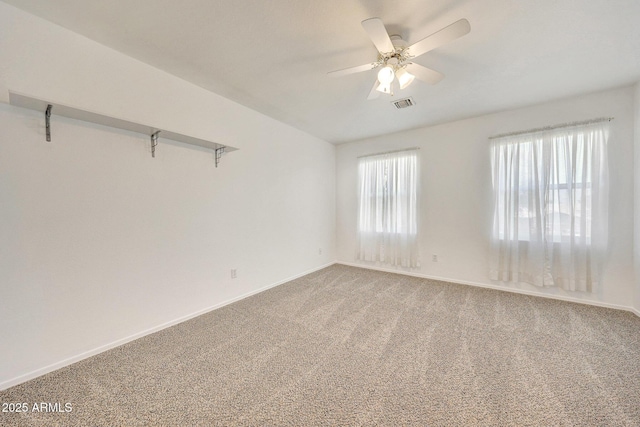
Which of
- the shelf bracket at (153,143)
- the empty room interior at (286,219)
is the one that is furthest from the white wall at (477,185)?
the shelf bracket at (153,143)

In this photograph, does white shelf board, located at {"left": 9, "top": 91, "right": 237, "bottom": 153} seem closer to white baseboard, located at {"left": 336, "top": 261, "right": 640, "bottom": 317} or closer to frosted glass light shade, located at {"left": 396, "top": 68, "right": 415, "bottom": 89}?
frosted glass light shade, located at {"left": 396, "top": 68, "right": 415, "bottom": 89}

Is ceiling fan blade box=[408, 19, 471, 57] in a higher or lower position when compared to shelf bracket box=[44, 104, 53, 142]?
higher

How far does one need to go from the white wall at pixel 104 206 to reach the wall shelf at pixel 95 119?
0.06 metres

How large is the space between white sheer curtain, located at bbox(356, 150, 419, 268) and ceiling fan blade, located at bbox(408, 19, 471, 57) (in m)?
2.56

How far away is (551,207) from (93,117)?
499 centimetres

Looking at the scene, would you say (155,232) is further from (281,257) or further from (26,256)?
(281,257)

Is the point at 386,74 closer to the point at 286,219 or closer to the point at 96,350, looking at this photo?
the point at 286,219

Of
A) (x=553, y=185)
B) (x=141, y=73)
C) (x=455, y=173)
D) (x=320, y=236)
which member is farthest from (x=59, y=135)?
(x=553, y=185)

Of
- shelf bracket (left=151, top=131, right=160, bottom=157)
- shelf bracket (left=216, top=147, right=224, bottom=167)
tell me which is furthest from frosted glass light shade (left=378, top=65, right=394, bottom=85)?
shelf bracket (left=151, top=131, right=160, bottom=157)

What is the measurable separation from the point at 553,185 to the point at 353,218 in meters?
3.01

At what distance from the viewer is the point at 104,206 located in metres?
2.03

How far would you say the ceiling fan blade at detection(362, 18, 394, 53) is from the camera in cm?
146

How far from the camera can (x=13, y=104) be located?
1.61 m

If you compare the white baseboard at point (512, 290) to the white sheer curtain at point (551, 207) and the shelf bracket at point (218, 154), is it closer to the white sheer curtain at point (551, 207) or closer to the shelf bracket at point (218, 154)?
the white sheer curtain at point (551, 207)
